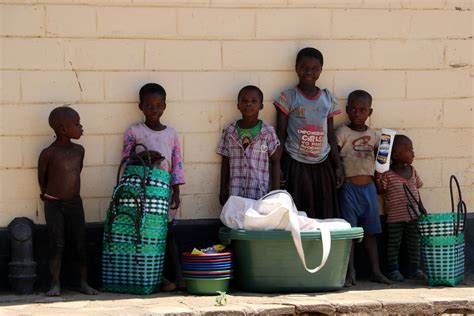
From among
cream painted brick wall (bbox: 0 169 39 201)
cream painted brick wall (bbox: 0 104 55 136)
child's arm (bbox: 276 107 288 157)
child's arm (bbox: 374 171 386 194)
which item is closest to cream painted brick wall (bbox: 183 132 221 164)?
child's arm (bbox: 276 107 288 157)

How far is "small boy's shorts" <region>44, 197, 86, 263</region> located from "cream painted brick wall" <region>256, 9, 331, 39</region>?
2266 mm

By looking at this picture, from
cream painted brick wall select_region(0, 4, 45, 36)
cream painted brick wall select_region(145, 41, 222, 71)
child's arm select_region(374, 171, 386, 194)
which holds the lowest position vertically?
child's arm select_region(374, 171, 386, 194)

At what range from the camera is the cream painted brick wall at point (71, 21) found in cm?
880

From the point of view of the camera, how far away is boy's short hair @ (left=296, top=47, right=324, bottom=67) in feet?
30.3

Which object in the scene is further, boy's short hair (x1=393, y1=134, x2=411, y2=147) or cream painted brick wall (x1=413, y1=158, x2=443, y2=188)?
cream painted brick wall (x1=413, y1=158, x2=443, y2=188)

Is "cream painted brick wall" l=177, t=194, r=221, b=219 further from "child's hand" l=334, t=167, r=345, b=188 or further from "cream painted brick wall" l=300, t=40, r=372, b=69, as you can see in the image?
"cream painted brick wall" l=300, t=40, r=372, b=69

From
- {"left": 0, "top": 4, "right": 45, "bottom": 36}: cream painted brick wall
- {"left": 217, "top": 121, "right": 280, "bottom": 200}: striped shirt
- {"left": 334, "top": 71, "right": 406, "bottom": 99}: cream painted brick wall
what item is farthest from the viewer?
{"left": 334, "top": 71, "right": 406, "bottom": 99}: cream painted brick wall

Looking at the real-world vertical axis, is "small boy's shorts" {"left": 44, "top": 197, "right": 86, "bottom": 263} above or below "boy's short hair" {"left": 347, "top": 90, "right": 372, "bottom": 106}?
below

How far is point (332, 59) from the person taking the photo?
9.52 metres

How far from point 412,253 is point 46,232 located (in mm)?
3354

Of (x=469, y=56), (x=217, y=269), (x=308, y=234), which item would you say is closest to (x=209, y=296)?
(x=217, y=269)

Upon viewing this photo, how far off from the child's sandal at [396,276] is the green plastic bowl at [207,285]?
1.75 m

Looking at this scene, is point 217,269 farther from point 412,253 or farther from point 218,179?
point 412,253

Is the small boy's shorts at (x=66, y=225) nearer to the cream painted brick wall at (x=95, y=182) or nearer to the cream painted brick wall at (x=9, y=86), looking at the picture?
the cream painted brick wall at (x=95, y=182)
